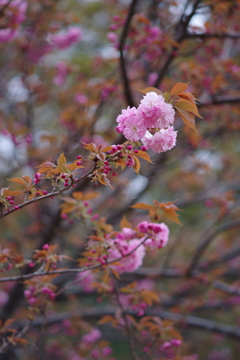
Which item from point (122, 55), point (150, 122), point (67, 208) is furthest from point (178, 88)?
point (122, 55)

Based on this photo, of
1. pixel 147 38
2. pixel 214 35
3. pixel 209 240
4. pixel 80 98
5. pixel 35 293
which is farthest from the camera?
pixel 80 98

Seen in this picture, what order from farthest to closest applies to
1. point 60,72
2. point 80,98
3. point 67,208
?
point 60,72, point 80,98, point 67,208

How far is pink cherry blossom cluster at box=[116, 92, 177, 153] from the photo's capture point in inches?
45.3

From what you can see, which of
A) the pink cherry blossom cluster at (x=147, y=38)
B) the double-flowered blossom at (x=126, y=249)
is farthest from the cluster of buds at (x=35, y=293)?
the pink cherry blossom cluster at (x=147, y=38)

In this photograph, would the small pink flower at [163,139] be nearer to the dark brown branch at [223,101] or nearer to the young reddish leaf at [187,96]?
the young reddish leaf at [187,96]

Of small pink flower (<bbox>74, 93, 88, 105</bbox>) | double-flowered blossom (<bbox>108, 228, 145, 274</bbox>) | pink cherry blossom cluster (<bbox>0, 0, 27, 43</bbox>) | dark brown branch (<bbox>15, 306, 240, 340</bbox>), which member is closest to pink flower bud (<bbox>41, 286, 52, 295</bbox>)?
double-flowered blossom (<bbox>108, 228, 145, 274</bbox>)

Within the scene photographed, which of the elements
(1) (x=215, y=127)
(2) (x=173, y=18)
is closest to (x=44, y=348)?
(1) (x=215, y=127)

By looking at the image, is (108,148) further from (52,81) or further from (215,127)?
(52,81)

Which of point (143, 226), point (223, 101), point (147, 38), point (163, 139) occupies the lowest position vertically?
point (143, 226)

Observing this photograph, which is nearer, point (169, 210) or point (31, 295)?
point (169, 210)

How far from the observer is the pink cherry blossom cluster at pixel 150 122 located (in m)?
1.15

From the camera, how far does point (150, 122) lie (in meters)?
1.19

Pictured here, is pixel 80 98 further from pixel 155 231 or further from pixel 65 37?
pixel 155 231

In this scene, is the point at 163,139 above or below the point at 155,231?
above
